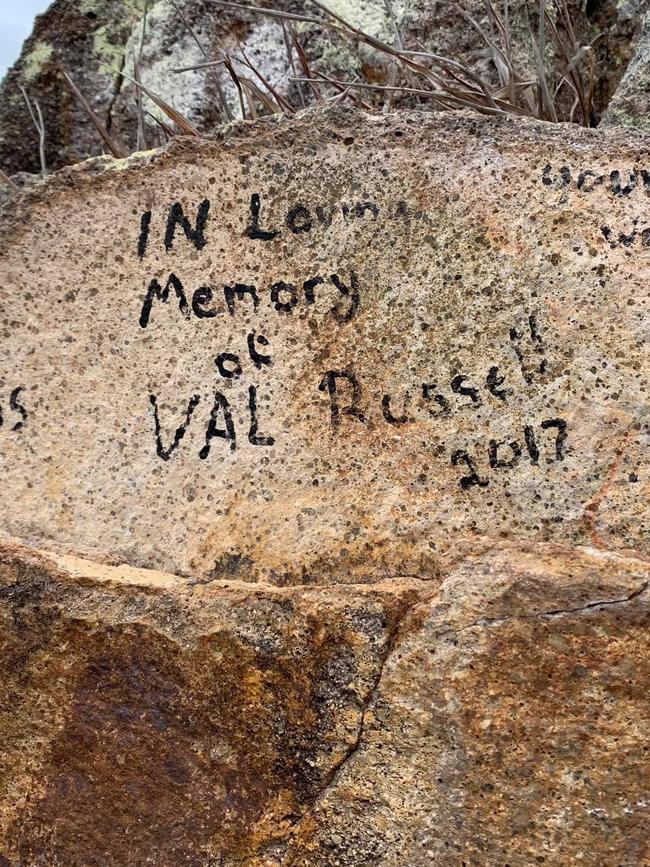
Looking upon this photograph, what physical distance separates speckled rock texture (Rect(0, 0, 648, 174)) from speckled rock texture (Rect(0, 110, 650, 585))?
707mm

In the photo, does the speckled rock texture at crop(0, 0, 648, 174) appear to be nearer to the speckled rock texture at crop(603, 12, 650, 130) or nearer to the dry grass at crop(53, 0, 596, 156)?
the dry grass at crop(53, 0, 596, 156)

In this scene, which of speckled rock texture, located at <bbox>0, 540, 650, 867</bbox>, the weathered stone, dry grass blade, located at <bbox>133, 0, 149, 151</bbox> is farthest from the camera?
the weathered stone

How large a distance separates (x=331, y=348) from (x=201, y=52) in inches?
53.4

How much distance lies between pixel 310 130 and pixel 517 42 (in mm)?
1008

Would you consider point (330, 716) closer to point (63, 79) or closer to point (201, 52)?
point (201, 52)

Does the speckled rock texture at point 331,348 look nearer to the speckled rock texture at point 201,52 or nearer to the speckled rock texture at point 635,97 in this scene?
the speckled rock texture at point 635,97

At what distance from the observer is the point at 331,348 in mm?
1327

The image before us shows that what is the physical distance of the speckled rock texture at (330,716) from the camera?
1098 mm

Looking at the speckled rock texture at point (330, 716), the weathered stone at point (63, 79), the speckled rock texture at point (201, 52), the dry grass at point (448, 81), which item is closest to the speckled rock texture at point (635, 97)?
the dry grass at point (448, 81)

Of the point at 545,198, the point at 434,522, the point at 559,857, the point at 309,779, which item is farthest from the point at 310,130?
the point at 559,857

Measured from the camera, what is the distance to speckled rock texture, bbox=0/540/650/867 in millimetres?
1098

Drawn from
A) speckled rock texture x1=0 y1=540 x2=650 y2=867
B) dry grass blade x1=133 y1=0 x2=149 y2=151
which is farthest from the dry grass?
speckled rock texture x1=0 y1=540 x2=650 y2=867

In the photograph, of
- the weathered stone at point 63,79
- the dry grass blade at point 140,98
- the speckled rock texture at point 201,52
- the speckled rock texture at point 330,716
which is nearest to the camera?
the speckled rock texture at point 330,716

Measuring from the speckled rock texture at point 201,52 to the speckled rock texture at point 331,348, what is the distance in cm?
71
